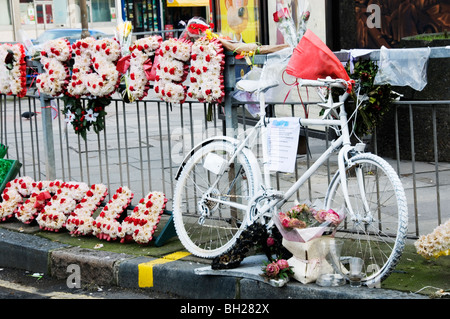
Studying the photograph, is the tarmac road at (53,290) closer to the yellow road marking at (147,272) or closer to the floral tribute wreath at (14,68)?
the yellow road marking at (147,272)

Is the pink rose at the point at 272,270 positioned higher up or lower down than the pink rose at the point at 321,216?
lower down

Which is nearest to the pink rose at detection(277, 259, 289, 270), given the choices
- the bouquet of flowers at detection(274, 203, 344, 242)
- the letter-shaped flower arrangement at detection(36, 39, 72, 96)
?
the bouquet of flowers at detection(274, 203, 344, 242)

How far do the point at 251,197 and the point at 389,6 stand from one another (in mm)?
5143

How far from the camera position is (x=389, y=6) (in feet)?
30.1

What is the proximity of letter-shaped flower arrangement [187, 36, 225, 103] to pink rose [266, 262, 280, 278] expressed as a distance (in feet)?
4.85

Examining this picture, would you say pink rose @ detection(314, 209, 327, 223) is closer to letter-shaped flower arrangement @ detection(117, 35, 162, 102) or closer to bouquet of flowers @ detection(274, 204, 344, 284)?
bouquet of flowers @ detection(274, 204, 344, 284)

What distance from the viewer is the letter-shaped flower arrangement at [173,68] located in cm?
541

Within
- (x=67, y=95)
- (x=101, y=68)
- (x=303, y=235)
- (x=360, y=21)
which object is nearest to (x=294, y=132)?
(x=303, y=235)

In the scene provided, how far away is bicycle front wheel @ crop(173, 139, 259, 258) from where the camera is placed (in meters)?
5.03

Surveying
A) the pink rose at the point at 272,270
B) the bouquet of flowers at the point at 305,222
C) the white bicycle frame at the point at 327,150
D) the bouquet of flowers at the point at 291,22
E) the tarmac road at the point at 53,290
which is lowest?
the tarmac road at the point at 53,290

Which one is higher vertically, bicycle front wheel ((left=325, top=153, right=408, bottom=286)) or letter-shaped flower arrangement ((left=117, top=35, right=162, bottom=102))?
letter-shaped flower arrangement ((left=117, top=35, right=162, bottom=102))

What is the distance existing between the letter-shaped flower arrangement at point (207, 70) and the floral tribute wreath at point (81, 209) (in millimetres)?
882

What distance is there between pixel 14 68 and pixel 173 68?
6.90 feet

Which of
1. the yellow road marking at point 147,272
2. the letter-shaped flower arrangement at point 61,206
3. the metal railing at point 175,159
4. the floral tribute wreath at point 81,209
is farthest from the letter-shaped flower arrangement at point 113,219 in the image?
the yellow road marking at point 147,272
